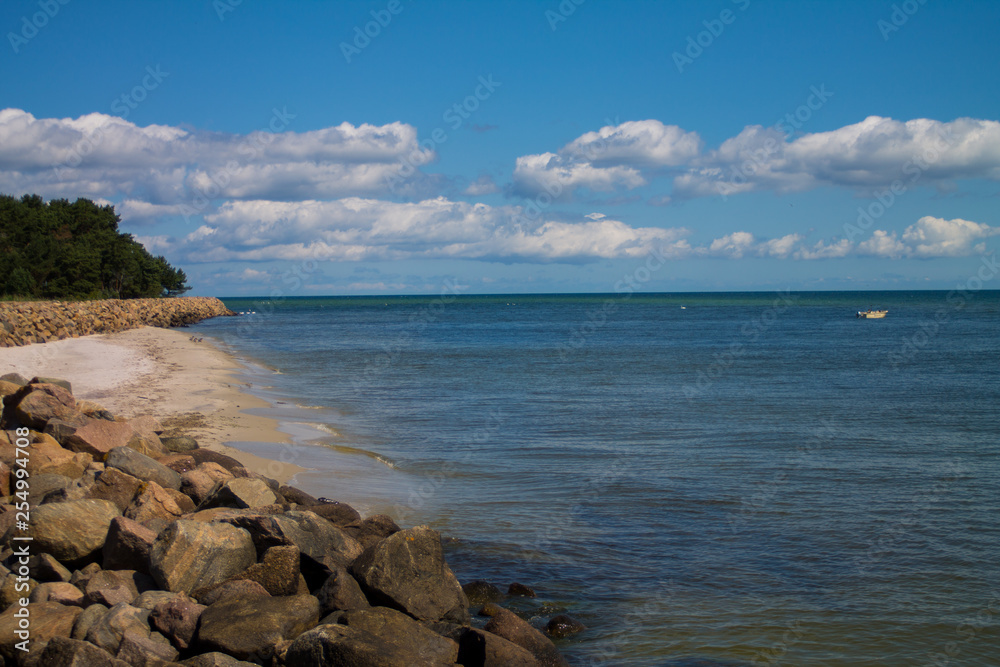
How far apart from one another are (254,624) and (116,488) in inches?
132

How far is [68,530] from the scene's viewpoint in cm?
709

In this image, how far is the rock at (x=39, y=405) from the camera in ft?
34.9

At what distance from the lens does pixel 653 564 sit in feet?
29.5

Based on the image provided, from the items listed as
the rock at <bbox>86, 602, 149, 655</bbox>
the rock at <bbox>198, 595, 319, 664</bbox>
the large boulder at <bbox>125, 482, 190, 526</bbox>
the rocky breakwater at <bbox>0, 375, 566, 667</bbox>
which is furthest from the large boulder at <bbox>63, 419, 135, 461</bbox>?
the rock at <bbox>198, 595, 319, 664</bbox>

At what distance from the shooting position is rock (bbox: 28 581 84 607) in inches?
248

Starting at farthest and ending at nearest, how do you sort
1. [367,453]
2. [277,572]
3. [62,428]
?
[367,453] < [62,428] < [277,572]

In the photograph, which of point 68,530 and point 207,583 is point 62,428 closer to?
point 68,530

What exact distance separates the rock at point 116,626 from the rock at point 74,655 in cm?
21

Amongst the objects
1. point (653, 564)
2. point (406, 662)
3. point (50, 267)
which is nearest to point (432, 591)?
point (406, 662)

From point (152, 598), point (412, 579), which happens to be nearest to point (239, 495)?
point (152, 598)

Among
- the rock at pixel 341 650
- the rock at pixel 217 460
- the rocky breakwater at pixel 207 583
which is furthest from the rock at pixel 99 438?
the rock at pixel 341 650

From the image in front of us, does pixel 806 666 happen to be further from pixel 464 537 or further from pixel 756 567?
pixel 464 537

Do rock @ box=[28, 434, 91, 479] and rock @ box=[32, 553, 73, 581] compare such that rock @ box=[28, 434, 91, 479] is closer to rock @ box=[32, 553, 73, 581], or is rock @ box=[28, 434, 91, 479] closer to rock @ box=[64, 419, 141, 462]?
rock @ box=[64, 419, 141, 462]

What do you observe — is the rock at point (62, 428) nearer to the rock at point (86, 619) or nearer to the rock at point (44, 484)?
the rock at point (44, 484)
